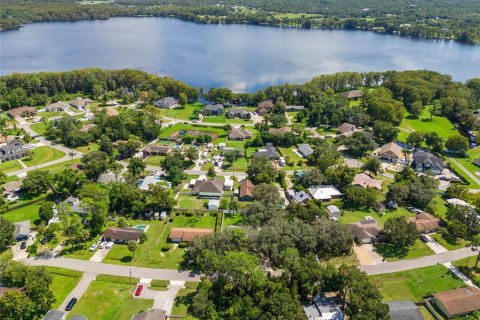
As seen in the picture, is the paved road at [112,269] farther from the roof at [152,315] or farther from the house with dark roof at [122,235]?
the roof at [152,315]

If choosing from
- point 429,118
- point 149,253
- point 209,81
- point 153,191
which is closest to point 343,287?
point 149,253

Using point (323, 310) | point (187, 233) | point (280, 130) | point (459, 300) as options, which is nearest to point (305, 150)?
point (280, 130)

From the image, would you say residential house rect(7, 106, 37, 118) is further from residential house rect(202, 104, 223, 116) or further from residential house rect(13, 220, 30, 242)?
residential house rect(13, 220, 30, 242)

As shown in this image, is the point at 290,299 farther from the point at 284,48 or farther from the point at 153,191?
the point at 284,48

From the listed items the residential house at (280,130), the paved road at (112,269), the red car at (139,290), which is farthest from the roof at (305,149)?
the red car at (139,290)

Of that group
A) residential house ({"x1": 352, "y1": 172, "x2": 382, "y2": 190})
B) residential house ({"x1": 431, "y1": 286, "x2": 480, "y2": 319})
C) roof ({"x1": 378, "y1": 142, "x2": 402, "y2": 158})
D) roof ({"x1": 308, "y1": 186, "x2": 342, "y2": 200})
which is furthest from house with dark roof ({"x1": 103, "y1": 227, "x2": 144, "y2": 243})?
roof ({"x1": 378, "y1": 142, "x2": 402, "y2": 158})

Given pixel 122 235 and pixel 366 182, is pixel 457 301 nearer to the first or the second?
pixel 366 182
